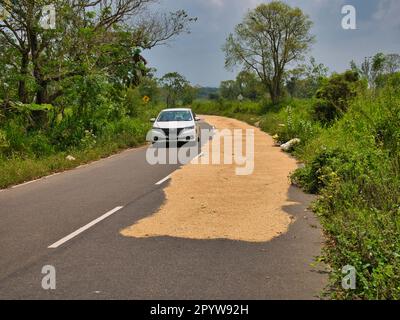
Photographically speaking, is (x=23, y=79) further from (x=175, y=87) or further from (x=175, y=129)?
(x=175, y=87)

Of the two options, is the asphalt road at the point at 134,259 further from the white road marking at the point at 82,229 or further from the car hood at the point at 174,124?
the car hood at the point at 174,124

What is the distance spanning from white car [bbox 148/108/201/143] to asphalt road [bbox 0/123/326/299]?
11094 mm

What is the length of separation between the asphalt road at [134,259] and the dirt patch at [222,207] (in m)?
0.29

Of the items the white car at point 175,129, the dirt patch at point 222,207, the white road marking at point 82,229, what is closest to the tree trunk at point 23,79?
the white car at point 175,129

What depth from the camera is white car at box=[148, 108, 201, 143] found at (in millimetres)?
20562

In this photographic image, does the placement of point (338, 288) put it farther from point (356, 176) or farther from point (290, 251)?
point (356, 176)

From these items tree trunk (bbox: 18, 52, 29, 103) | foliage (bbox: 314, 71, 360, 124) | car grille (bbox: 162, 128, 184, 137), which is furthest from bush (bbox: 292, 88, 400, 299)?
tree trunk (bbox: 18, 52, 29, 103)

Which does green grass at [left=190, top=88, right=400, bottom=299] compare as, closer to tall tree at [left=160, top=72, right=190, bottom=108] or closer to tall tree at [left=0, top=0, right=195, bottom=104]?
tall tree at [left=0, top=0, right=195, bottom=104]

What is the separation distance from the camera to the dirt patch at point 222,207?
23.6ft

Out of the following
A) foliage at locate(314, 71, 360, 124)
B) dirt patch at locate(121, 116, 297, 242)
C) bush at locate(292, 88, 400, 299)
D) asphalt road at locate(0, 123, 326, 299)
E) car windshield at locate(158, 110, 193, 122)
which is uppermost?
foliage at locate(314, 71, 360, 124)

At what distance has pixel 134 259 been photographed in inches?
232

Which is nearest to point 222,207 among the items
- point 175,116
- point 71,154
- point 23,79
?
point 71,154
